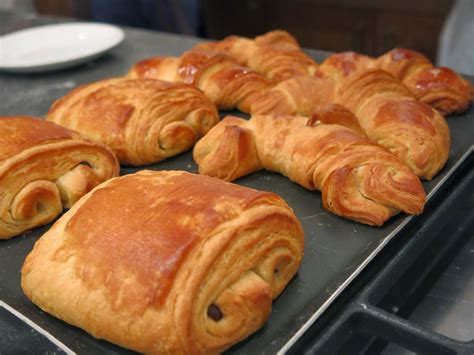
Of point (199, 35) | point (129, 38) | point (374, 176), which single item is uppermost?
point (374, 176)

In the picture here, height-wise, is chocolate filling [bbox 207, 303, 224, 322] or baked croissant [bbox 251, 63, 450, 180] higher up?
baked croissant [bbox 251, 63, 450, 180]

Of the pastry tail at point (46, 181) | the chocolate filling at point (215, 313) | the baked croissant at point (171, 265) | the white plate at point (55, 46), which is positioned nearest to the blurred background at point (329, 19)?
the white plate at point (55, 46)

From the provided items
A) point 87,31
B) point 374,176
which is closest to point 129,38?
point 87,31

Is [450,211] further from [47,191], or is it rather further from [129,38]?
[129,38]

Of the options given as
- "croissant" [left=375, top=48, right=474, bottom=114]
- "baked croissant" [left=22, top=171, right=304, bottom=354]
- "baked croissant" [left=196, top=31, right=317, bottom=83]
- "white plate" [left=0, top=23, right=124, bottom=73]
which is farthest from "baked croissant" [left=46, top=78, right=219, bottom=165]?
"white plate" [left=0, top=23, right=124, bottom=73]

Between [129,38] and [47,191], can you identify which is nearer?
[47,191]

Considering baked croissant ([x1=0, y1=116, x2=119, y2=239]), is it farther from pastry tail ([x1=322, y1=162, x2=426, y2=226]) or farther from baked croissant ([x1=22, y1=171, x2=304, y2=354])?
pastry tail ([x1=322, y1=162, x2=426, y2=226])
